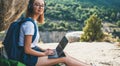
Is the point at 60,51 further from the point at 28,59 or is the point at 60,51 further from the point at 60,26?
the point at 60,26

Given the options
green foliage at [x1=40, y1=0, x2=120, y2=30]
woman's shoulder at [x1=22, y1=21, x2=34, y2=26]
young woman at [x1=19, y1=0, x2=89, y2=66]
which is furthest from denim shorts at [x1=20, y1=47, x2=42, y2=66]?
green foliage at [x1=40, y1=0, x2=120, y2=30]

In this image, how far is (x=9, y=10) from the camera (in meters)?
6.18

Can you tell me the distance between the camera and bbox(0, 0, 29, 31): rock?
5.97m

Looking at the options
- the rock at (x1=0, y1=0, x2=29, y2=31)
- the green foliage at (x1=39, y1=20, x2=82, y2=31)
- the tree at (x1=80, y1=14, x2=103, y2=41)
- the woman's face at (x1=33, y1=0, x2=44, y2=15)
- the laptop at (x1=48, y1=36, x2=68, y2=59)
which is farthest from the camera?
the green foliage at (x1=39, y1=20, x2=82, y2=31)

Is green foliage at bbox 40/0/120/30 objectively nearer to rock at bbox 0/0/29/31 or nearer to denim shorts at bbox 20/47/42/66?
rock at bbox 0/0/29/31

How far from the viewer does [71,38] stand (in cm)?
2330

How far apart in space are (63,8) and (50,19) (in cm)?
561

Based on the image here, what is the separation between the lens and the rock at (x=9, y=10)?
235 inches

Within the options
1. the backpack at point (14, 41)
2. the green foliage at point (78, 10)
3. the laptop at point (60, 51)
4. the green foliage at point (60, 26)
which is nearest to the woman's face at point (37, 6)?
the backpack at point (14, 41)

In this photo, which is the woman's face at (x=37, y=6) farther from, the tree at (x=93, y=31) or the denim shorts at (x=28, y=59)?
the tree at (x=93, y=31)

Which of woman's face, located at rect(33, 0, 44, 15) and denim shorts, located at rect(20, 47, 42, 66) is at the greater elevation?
woman's face, located at rect(33, 0, 44, 15)

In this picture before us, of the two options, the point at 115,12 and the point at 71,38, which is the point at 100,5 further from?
the point at 71,38

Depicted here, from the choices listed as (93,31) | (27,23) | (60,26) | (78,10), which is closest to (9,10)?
(27,23)

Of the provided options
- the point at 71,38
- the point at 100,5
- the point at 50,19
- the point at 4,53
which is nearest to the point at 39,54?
the point at 4,53
